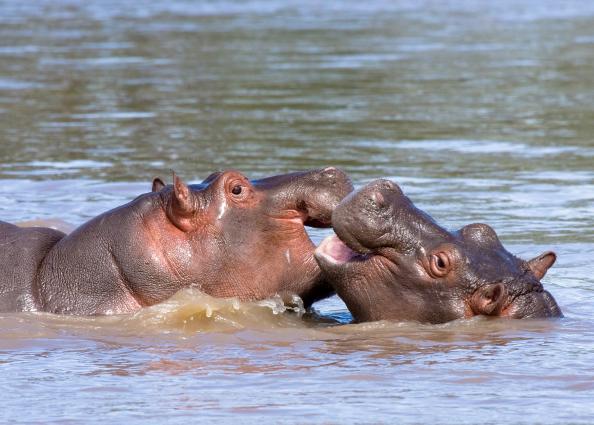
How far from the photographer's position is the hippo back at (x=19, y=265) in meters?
7.03

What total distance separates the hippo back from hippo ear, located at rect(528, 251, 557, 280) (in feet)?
7.90

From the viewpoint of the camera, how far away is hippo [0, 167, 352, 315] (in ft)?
22.7

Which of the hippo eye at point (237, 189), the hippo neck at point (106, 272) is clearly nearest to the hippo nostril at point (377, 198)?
the hippo eye at point (237, 189)

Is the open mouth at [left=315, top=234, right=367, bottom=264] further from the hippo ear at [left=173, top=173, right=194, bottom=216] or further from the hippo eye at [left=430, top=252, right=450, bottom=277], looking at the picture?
the hippo ear at [left=173, top=173, right=194, bottom=216]

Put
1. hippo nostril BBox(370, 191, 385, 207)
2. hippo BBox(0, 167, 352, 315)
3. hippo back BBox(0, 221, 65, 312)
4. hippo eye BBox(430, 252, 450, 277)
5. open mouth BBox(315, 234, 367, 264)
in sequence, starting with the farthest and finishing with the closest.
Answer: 1. hippo back BBox(0, 221, 65, 312)
2. hippo BBox(0, 167, 352, 315)
3. open mouth BBox(315, 234, 367, 264)
4. hippo eye BBox(430, 252, 450, 277)
5. hippo nostril BBox(370, 191, 385, 207)

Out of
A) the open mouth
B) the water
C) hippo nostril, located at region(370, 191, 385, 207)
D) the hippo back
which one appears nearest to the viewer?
the water

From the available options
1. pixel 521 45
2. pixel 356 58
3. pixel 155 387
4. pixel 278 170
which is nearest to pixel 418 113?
pixel 278 170

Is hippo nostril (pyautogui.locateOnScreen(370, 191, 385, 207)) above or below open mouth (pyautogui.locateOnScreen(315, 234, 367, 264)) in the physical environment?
above

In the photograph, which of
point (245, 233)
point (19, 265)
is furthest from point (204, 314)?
point (19, 265)

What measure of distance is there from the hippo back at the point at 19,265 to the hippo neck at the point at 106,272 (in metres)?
0.05

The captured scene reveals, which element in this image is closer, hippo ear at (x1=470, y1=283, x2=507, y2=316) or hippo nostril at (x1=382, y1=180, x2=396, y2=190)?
hippo nostril at (x1=382, y1=180, x2=396, y2=190)

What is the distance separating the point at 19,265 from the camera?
7078 millimetres

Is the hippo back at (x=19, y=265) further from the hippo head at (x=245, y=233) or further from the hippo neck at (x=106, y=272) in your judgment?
the hippo head at (x=245, y=233)

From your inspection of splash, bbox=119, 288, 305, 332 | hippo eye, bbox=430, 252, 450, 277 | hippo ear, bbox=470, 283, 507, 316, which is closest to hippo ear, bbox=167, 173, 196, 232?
splash, bbox=119, 288, 305, 332
